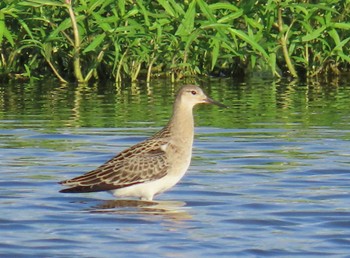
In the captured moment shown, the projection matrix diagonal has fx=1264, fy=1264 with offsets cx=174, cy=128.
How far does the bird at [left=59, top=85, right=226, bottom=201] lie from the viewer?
34.2 ft

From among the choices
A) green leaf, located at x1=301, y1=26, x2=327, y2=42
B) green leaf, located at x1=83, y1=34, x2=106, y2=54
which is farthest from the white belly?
green leaf, located at x1=301, y1=26, x2=327, y2=42

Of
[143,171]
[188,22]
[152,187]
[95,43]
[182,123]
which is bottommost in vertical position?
[152,187]

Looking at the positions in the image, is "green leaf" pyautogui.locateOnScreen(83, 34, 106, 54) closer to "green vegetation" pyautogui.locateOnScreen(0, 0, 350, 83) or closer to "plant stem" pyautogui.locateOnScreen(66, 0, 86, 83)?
"green vegetation" pyautogui.locateOnScreen(0, 0, 350, 83)

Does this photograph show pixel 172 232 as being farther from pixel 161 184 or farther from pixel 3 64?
pixel 3 64

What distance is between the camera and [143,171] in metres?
10.5

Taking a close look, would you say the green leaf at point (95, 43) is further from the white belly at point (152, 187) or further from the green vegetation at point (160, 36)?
the white belly at point (152, 187)

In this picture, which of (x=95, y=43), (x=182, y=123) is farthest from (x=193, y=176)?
(x=95, y=43)

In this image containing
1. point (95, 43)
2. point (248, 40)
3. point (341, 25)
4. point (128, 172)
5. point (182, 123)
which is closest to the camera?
point (128, 172)

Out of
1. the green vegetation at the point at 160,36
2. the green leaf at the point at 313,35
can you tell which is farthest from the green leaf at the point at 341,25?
the green leaf at the point at 313,35

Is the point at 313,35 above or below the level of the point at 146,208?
above

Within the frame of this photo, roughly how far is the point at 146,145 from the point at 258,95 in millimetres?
7214

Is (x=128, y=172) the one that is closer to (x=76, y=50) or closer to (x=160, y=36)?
(x=160, y=36)

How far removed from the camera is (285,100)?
17.2m

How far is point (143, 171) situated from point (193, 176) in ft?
4.94
